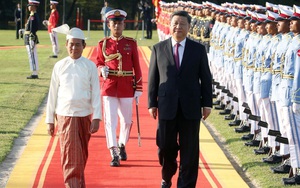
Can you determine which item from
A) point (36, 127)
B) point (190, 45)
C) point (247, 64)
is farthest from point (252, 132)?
point (190, 45)

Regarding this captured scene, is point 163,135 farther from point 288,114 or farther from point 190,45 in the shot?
point 288,114

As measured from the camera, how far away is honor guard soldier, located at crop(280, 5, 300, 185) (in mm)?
10742

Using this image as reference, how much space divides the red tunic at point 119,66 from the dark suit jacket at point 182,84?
7.60ft

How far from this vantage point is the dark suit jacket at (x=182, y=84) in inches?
379

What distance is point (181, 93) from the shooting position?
9633 millimetres

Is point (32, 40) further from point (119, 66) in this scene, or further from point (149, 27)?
point (149, 27)

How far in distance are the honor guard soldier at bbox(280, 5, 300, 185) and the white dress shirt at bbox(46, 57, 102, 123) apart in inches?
105

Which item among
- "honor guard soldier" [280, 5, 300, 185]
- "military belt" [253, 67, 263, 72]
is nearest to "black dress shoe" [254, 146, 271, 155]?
"military belt" [253, 67, 263, 72]

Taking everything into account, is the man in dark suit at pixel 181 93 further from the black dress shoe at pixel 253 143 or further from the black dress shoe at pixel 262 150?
the black dress shoe at pixel 253 143

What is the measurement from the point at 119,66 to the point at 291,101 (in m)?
2.68

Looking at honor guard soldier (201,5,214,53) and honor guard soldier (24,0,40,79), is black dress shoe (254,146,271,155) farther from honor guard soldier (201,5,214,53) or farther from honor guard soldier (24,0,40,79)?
honor guard soldier (24,0,40,79)

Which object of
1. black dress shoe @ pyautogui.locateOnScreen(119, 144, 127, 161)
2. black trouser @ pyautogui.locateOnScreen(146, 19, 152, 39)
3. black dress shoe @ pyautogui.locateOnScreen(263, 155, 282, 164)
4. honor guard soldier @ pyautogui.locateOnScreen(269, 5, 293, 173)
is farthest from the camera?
black trouser @ pyautogui.locateOnScreen(146, 19, 152, 39)

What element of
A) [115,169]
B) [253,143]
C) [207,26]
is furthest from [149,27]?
[115,169]

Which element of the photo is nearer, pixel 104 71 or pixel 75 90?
pixel 75 90
